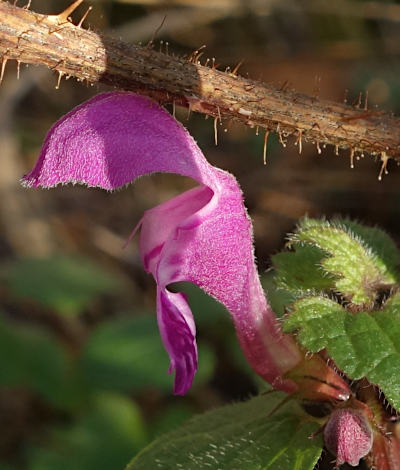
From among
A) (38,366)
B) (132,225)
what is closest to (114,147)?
(38,366)

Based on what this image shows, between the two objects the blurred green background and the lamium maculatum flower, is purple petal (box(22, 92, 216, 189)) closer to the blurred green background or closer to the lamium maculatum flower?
the lamium maculatum flower

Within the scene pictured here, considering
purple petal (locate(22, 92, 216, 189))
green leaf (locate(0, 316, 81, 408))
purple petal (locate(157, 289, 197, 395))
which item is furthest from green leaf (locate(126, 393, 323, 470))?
green leaf (locate(0, 316, 81, 408))

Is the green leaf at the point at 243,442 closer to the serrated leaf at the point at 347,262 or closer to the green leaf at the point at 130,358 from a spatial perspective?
the serrated leaf at the point at 347,262

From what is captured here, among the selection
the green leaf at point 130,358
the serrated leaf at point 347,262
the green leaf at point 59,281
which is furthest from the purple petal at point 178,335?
the green leaf at point 59,281

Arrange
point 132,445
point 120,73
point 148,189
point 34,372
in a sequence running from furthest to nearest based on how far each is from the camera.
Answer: point 148,189
point 34,372
point 132,445
point 120,73

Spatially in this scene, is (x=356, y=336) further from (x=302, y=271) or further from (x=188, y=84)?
(x=188, y=84)

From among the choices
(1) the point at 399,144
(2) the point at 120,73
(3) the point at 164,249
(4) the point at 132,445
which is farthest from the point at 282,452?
(4) the point at 132,445

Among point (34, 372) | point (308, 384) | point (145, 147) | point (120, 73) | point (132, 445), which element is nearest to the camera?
point (120, 73)

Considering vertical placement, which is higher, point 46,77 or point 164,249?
point 164,249

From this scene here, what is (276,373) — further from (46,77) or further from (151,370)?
(46,77)
